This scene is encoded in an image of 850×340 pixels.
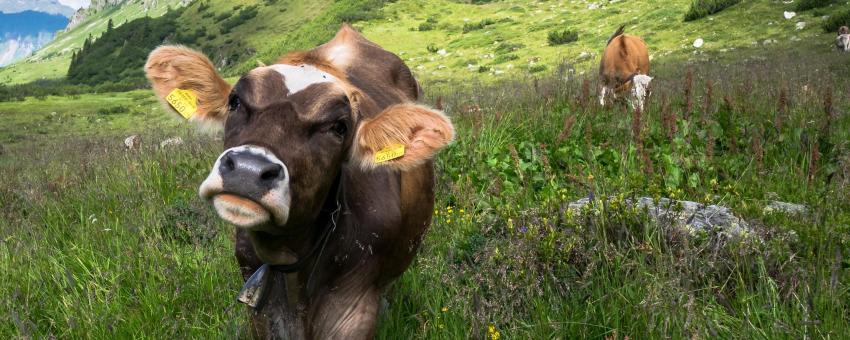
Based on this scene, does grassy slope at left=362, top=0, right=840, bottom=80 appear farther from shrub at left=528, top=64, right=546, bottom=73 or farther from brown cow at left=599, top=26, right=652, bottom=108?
brown cow at left=599, top=26, right=652, bottom=108

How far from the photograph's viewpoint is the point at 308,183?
2645 mm

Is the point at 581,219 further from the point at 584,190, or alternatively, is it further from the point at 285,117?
the point at 285,117

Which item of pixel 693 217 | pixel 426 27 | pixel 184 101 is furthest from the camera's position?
pixel 426 27

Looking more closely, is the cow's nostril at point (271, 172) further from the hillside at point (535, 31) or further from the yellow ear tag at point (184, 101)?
the hillside at point (535, 31)

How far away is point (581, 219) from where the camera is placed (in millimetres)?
3861

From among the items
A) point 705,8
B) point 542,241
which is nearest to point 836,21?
point 705,8

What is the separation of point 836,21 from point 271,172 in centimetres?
1799

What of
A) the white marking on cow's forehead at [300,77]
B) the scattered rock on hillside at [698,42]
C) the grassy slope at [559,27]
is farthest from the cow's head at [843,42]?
the white marking on cow's forehead at [300,77]

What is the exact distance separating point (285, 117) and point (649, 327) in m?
1.60

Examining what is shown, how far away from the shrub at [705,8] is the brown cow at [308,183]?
20.1 meters

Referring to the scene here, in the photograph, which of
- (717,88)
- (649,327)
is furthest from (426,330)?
(717,88)

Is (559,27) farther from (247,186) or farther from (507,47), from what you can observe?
(247,186)

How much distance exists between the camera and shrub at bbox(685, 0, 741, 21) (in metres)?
21.0

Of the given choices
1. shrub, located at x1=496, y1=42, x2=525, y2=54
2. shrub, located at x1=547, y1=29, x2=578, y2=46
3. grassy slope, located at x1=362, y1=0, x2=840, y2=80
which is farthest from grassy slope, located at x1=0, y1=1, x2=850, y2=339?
shrub, located at x1=496, y1=42, x2=525, y2=54
